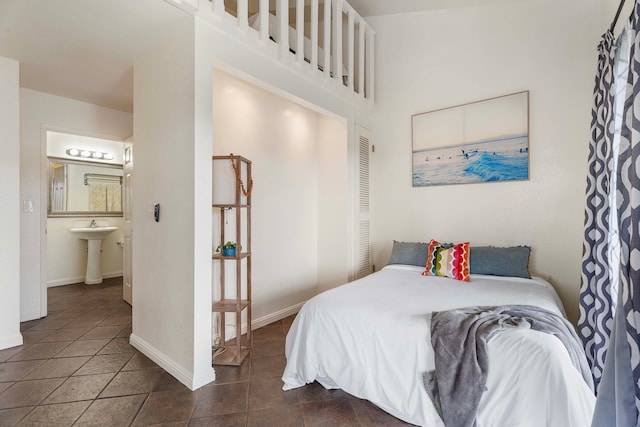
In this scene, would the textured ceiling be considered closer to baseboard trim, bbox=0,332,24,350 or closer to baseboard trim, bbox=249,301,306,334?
baseboard trim, bbox=0,332,24,350

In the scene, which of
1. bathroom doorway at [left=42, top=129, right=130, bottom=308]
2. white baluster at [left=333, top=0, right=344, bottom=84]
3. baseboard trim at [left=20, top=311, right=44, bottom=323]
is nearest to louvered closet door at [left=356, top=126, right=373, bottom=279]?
white baluster at [left=333, top=0, right=344, bottom=84]

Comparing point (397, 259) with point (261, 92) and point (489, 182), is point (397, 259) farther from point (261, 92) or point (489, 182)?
point (261, 92)

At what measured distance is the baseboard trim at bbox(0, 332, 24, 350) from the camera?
2.60 metres

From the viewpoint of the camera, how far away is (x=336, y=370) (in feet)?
6.16

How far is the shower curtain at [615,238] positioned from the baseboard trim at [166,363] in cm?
203

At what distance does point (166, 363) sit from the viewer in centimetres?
226

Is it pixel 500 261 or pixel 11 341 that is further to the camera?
pixel 500 261

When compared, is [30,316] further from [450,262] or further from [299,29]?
[450,262]

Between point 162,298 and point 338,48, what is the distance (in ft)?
9.21

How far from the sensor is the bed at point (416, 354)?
1.31 meters

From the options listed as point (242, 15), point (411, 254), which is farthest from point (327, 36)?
point (411, 254)

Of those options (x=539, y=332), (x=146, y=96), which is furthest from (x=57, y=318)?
(x=539, y=332)

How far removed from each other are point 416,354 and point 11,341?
3.29m

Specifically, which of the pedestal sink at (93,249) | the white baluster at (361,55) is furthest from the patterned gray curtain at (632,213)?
the pedestal sink at (93,249)
